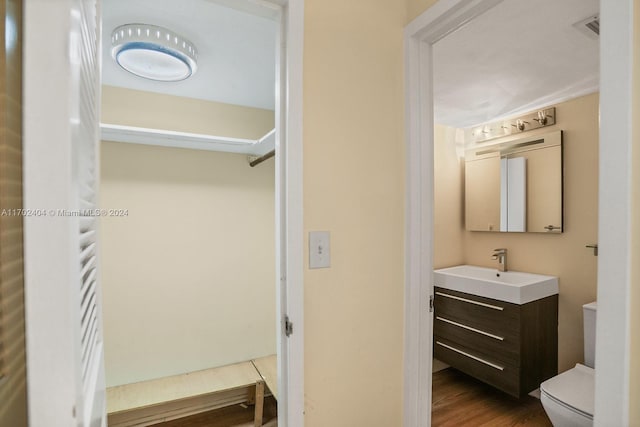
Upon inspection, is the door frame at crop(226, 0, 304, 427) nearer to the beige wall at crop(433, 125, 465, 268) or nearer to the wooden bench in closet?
the wooden bench in closet

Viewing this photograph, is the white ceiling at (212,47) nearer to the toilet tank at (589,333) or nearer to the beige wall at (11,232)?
the beige wall at (11,232)

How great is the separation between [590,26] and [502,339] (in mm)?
1865

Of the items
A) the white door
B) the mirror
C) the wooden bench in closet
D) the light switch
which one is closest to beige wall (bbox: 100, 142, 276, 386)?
the wooden bench in closet

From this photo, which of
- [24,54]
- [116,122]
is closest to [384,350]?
[24,54]

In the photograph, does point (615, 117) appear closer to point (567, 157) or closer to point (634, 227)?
point (634, 227)

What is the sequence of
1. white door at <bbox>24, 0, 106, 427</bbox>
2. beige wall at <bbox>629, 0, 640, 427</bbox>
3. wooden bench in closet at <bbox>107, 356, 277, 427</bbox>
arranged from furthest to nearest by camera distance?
wooden bench in closet at <bbox>107, 356, 277, 427</bbox>
beige wall at <bbox>629, 0, 640, 427</bbox>
white door at <bbox>24, 0, 106, 427</bbox>

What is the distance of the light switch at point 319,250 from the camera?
1.05m

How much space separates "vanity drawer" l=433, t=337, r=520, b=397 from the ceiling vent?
1.97 metres

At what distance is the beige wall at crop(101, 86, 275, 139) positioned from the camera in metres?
2.07

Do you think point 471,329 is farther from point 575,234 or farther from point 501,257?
point 575,234

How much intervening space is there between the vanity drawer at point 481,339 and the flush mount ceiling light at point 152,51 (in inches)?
101

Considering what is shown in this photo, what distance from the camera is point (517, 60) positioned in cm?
171

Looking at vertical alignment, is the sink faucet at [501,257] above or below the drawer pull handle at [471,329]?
above

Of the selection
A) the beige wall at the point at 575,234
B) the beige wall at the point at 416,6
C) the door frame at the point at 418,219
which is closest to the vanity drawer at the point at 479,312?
the beige wall at the point at 575,234
